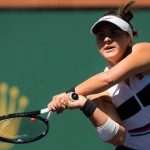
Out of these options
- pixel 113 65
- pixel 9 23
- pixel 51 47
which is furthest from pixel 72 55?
pixel 113 65

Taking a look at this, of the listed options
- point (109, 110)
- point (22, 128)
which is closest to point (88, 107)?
point (109, 110)

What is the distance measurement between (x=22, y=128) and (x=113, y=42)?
716 millimetres

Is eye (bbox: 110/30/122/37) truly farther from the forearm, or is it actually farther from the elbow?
the forearm

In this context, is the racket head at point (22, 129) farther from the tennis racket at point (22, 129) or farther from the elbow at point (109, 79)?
the elbow at point (109, 79)

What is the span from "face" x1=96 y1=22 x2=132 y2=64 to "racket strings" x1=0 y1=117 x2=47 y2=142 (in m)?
0.54

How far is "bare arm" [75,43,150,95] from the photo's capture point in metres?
2.73

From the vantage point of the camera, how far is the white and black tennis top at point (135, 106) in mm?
2898

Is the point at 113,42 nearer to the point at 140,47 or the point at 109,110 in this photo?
the point at 140,47

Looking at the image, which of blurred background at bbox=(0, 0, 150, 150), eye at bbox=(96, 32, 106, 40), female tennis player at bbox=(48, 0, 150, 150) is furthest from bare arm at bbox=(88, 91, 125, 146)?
blurred background at bbox=(0, 0, 150, 150)

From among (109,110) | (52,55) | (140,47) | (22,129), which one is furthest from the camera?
(52,55)

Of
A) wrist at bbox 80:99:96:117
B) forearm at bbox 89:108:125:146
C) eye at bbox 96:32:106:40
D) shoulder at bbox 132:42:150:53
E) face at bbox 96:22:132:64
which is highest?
eye at bbox 96:32:106:40

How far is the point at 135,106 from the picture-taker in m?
2.90

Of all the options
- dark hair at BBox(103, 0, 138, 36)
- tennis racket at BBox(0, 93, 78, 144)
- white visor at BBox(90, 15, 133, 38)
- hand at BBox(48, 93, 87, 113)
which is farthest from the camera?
tennis racket at BBox(0, 93, 78, 144)

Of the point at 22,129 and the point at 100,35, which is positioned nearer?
the point at 100,35
